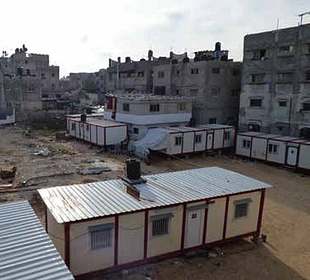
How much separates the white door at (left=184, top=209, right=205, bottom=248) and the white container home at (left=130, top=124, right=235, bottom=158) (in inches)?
651

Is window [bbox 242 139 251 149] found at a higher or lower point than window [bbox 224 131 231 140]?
lower

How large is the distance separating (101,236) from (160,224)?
2.34 m

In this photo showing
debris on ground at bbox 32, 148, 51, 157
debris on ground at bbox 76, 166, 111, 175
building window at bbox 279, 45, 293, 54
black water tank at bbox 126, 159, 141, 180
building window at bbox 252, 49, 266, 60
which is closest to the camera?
black water tank at bbox 126, 159, 141, 180

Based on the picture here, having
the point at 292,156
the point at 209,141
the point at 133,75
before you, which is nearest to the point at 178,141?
the point at 209,141

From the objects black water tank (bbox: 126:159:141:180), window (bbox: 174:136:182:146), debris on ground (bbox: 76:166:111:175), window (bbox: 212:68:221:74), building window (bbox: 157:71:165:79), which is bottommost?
debris on ground (bbox: 76:166:111:175)

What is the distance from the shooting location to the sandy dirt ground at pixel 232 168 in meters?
12.3

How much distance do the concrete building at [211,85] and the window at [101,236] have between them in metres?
30.9

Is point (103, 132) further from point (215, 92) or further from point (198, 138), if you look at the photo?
point (215, 92)

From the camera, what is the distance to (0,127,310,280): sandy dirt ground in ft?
40.3

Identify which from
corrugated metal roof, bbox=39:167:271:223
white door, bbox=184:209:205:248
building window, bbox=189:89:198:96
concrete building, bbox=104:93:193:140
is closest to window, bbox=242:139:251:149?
concrete building, bbox=104:93:193:140

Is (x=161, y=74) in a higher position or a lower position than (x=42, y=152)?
higher

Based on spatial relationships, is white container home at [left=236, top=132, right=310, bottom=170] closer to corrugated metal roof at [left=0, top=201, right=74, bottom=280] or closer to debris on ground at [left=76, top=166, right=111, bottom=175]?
debris on ground at [left=76, top=166, right=111, bottom=175]

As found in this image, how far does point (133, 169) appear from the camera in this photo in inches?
551

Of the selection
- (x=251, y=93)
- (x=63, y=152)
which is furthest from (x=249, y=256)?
(x=251, y=93)
